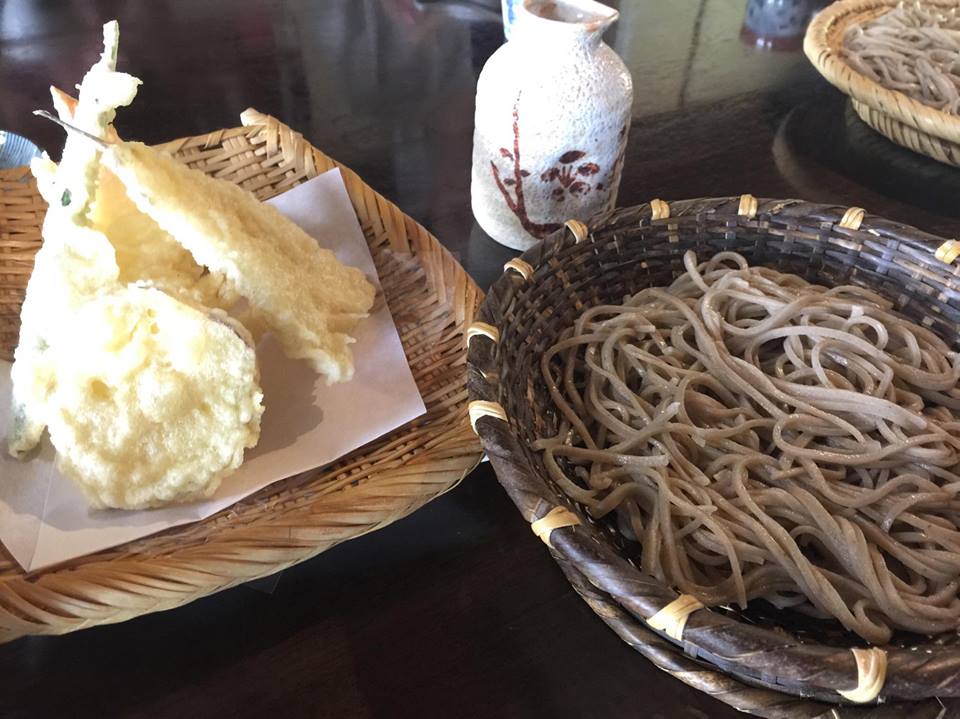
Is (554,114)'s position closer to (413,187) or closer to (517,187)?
(517,187)

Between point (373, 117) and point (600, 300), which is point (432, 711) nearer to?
point (600, 300)

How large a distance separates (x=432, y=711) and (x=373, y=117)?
1.50 metres

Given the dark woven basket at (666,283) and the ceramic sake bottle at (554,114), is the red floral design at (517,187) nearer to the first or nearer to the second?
the ceramic sake bottle at (554,114)

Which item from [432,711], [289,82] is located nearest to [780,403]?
[432,711]

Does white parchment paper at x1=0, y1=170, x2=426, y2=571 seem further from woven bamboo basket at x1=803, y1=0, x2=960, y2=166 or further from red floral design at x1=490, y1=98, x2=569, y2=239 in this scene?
woven bamboo basket at x1=803, y1=0, x2=960, y2=166

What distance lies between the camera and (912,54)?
1.83 m

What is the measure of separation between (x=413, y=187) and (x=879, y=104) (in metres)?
1.08

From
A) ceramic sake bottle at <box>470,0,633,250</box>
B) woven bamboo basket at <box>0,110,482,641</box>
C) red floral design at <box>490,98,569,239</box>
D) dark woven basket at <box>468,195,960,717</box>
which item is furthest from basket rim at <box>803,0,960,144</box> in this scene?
woven bamboo basket at <box>0,110,482,641</box>

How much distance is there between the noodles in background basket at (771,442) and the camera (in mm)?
842

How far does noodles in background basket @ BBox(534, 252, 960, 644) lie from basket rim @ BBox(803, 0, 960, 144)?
710 mm

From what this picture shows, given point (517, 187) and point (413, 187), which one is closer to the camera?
Result: point (517, 187)

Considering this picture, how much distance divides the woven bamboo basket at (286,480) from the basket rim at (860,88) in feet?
3.76

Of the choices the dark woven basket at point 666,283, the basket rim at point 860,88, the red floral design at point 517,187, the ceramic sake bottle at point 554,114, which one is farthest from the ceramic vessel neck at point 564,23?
the basket rim at point 860,88

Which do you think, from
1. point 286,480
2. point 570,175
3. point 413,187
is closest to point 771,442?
point 570,175
